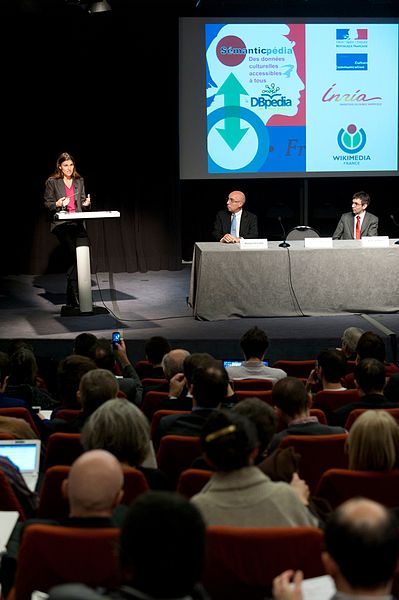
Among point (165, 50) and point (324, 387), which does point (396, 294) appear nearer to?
point (324, 387)

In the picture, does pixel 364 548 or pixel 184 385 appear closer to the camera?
pixel 364 548

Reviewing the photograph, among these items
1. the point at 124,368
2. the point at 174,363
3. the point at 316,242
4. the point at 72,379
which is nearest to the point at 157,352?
the point at 124,368

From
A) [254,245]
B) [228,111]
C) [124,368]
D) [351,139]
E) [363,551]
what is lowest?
[124,368]

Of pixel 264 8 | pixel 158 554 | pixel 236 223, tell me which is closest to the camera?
pixel 158 554

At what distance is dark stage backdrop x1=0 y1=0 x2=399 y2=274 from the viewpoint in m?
10.7

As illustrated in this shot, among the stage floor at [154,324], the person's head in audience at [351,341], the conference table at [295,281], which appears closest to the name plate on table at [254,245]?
the conference table at [295,281]

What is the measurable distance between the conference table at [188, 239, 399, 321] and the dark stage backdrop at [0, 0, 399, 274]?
3.35m

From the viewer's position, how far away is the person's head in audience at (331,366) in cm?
454

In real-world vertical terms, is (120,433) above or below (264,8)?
below

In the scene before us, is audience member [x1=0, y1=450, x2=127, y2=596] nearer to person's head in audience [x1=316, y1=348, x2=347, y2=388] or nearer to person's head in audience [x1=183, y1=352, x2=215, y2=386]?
person's head in audience [x1=183, y1=352, x2=215, y2=386]

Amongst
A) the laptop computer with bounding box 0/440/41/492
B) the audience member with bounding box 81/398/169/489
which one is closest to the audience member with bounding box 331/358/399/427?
the audience member with bounding box 81/398/169/489

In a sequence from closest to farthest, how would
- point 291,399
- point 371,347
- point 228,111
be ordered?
point 291,399 → point 371,347 → point 228,111

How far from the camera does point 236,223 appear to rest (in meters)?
9.00

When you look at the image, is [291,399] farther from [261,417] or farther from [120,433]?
[120,433]
